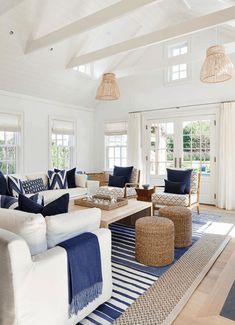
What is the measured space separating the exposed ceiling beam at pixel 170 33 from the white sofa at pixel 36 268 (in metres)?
3.41

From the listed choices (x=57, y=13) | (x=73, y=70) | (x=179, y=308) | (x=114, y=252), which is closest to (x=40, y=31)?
(x=57, y=13)

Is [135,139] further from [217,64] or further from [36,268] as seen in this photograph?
[36,268]

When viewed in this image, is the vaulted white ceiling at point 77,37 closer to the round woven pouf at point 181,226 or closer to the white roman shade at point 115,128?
the white roman shade at point 115,128

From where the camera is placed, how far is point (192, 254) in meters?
3.06

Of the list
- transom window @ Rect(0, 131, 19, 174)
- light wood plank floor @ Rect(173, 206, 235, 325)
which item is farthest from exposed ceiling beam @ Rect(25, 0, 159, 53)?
light wood plank floor @ Rect(173, 206, 235, 325)

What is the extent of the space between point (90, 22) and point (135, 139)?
10.9 feet

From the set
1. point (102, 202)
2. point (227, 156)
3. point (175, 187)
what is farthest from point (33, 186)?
point (227, 156)

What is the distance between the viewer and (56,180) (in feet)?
16.7

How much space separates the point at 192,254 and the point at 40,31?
4508 millimetres

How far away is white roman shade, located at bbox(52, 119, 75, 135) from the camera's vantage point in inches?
257

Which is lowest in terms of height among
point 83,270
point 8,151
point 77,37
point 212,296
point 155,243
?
point 212,296

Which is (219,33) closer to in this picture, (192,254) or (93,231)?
(192,254)

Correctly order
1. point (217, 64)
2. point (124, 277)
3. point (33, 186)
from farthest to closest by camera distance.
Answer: point (33, 186), point (217, 64), point (124, 277)

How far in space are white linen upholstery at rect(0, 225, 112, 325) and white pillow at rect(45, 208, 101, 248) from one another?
0.33ft
